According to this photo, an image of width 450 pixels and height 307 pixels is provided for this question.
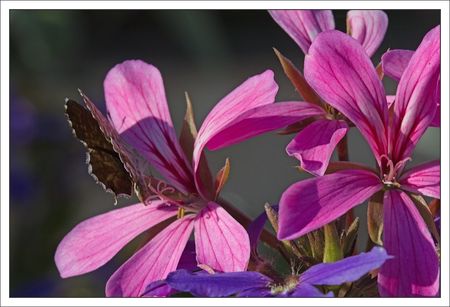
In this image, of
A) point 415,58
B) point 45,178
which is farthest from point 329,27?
point 45,178

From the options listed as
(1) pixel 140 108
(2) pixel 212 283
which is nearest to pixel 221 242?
(2) pixel 212 283

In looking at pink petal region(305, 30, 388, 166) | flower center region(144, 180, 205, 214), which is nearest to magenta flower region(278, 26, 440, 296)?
pink petal region(305, 30, 388, 166)

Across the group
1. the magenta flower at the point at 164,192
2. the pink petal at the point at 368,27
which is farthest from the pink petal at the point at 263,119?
Answer: the pink petal at the point at 368,27

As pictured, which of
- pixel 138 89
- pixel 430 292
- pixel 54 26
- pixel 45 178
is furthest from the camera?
pixel 54 26

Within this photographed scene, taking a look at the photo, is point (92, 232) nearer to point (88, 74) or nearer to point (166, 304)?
point (166, 304)

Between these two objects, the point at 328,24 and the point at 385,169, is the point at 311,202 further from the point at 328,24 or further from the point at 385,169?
the point at 328,24
